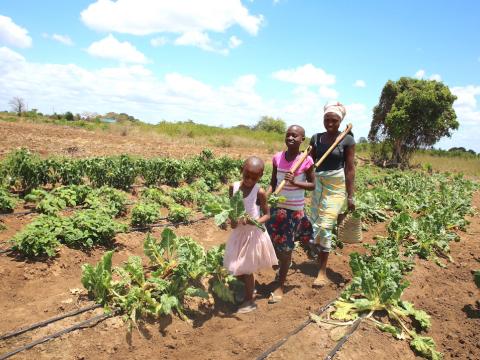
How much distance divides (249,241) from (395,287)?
1515 mm

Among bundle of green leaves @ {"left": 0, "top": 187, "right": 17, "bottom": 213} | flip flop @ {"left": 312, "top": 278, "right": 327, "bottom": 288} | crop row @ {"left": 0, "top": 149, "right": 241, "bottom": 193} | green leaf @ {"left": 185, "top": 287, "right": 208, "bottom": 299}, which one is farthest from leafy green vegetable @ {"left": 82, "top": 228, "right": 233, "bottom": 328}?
crop row @ {"left": 0, "top": 149, "right": 241, "bottom": 193}

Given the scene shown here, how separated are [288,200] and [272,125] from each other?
42649mm

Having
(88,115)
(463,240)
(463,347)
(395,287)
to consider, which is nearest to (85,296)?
(395,287)

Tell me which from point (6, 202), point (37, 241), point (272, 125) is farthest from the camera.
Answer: point (272, 125)

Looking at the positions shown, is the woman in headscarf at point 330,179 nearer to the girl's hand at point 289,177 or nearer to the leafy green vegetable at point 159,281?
the girl's hand at point 289,177

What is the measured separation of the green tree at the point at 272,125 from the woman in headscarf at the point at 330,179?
4052cm

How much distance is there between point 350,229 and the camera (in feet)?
17.2

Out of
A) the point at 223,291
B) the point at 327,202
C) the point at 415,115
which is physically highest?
the point at 415,115

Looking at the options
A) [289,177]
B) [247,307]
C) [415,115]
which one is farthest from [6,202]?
[415,115]

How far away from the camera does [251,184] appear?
3.49 meters

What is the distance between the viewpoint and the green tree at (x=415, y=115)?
1894 centimetres

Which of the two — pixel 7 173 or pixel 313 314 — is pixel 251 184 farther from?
pixel 7 173

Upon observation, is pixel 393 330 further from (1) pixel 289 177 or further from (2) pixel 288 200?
(1) pixel 289 177

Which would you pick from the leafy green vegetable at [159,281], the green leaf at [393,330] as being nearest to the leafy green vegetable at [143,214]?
the leafy green vegetable at [159,281]
